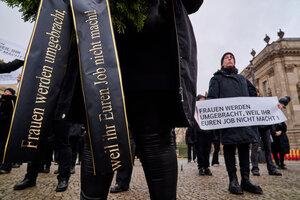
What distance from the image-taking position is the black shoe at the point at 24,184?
10.6 feet

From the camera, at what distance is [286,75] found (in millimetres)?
27484

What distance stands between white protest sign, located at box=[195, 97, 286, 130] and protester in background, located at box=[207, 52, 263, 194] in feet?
0.34

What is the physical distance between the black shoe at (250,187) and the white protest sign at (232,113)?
35.1 inches

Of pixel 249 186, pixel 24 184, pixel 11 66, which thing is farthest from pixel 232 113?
pixel 11 66

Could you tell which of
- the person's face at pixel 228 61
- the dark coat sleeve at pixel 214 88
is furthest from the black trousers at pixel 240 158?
the person's face at pixel 228 61

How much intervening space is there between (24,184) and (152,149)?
10.1ft

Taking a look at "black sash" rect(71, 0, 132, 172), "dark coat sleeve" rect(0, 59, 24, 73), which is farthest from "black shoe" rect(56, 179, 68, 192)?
"black sash" rect(71, 0, 132, 172)

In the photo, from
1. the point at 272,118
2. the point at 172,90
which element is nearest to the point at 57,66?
the point at 172,90

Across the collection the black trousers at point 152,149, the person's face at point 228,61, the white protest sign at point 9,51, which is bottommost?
the black trousers at point 152,149

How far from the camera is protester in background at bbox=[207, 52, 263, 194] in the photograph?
10.6ft

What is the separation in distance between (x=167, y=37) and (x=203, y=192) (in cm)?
257

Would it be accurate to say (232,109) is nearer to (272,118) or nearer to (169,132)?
(272,118)

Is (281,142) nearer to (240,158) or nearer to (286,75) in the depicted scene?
(240,158)

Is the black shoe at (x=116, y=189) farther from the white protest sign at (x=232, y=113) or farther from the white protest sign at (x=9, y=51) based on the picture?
the white protest sign at (x=9, y=51)
